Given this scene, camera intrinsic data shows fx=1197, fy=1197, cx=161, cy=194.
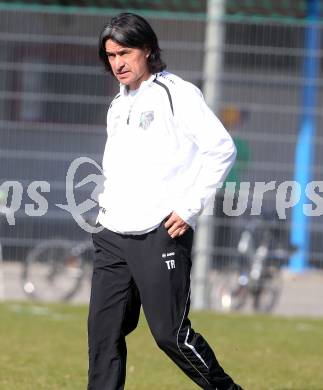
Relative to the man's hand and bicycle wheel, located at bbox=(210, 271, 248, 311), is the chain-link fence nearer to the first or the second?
bicycle wheel, located at bbox=(210, 271, 248, 311)

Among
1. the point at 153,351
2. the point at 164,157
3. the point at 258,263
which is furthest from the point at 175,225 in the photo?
the point at 258,263

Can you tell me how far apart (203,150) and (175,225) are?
0.37 metres

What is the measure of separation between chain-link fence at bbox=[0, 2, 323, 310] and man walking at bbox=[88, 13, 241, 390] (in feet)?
22.2

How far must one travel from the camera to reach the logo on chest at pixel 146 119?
566 cm

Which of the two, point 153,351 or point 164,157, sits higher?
point 164,157

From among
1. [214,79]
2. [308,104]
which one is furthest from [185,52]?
[308,104]

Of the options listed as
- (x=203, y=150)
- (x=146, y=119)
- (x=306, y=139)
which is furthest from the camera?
(x=306, y=139)

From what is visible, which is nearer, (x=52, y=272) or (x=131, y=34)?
(x=131, y=34)

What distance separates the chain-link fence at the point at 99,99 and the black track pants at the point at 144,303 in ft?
22.1

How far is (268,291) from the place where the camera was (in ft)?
41.9

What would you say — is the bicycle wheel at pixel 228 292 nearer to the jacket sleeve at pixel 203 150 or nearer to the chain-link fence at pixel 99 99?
the chain-link fence at pixel 99 99

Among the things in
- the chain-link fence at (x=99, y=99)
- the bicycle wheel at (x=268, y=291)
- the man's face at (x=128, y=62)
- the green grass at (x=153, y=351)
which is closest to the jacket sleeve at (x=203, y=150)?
the man's face at (x=128, y=62)

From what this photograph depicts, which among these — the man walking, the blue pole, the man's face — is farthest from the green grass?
the man's face

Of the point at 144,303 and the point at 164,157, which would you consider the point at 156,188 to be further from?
the point at 144,303
